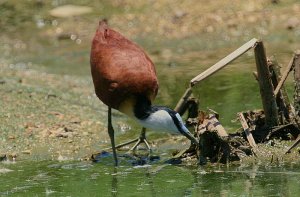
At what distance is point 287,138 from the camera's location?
7.50 meters

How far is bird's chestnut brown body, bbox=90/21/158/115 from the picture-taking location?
7293 millimetres

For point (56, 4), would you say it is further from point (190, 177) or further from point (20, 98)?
point (190, 177)

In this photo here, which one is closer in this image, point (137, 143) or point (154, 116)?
point (154, 116)

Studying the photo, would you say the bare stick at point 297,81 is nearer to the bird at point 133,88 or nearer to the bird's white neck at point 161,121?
the bird at point 133,88

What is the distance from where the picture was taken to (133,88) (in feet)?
23.9

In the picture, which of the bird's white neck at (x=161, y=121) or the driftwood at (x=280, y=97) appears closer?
the bird's white neck at (x=161, y=121)

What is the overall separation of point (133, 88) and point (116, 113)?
8.96 feet

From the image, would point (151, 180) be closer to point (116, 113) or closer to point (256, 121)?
point (256, 121)

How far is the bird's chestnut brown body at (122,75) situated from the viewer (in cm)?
729

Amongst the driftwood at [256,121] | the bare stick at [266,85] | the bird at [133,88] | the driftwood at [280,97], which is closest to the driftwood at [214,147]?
the driftwood at [256,121]

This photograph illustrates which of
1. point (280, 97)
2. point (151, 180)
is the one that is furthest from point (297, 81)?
point (151, 180)

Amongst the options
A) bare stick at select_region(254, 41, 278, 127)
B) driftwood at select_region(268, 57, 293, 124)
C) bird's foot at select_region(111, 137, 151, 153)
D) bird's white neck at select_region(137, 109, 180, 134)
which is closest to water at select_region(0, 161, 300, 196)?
bird's white neck at select_region(137, 109, 180, 134)

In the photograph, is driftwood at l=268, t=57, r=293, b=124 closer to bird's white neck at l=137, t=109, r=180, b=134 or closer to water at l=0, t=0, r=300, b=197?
water at l=0, t=0, r=300, b=197

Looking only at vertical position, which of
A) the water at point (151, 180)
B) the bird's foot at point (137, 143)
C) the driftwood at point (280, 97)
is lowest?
the water at point (151, 180)
